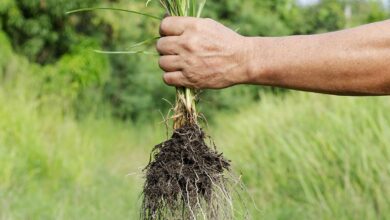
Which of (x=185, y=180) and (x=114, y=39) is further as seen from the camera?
(x=114, y=39)

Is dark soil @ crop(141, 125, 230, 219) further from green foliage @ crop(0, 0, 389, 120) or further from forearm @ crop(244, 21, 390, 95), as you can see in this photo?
green foliage @ crop(0, 0, 389, 120)

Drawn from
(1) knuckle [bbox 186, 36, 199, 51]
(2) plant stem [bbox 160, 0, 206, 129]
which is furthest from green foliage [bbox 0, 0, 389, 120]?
(1) knuckle [bbox 186, 36, 199, 51]

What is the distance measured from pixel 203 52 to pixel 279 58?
269 millimetres

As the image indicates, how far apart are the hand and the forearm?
0.15 feet

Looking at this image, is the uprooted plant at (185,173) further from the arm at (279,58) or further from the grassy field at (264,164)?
the grassy field at (264,164)

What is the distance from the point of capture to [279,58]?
103 inches

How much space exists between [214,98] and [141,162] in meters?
4.47

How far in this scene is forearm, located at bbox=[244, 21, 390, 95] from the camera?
8.25 ft

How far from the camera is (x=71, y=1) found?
457 inches

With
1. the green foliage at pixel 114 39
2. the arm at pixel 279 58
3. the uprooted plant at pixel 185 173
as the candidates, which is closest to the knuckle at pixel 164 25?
the arm at pixel 279 58

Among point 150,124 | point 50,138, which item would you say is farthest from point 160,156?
point 150,124

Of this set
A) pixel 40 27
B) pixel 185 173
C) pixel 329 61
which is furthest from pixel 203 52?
pixel 40 27

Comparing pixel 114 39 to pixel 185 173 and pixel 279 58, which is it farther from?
pixel 279 58

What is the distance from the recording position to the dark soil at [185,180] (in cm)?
304
